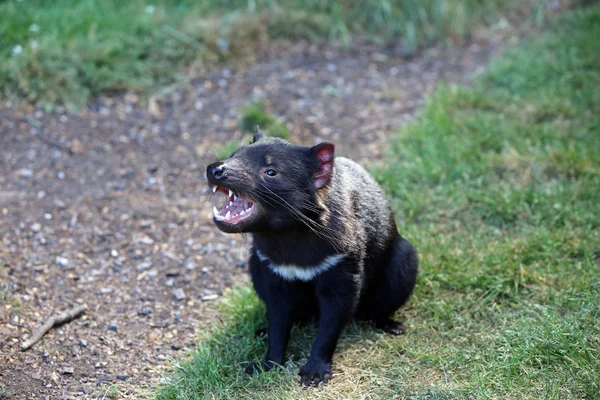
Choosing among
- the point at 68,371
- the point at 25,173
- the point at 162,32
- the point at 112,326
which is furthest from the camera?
A: the point at 162,32

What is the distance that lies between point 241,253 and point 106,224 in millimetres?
917

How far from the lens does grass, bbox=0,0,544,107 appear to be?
557cm

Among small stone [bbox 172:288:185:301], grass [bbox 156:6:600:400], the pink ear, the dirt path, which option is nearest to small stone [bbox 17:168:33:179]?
the dirt path

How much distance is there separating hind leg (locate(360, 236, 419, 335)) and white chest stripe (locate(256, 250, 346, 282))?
0.44 m

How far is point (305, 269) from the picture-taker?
3.10 m

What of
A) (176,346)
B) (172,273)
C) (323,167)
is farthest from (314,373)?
(172,273)

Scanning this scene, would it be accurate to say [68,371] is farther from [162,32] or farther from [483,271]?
[162,32]

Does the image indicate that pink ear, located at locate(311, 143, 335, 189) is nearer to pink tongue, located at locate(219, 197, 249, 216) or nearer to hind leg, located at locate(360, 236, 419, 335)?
pink tongue, located at locate(219, 197, 249, 216)

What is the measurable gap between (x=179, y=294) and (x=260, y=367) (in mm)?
898

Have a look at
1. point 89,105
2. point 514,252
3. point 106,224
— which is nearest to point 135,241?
point 106,224

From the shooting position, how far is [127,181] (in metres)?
4.93

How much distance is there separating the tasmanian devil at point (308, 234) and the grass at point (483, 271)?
0.19m

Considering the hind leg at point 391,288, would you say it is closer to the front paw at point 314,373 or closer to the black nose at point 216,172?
the front paw at point 314,373

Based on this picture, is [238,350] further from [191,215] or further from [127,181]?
[127,181]
